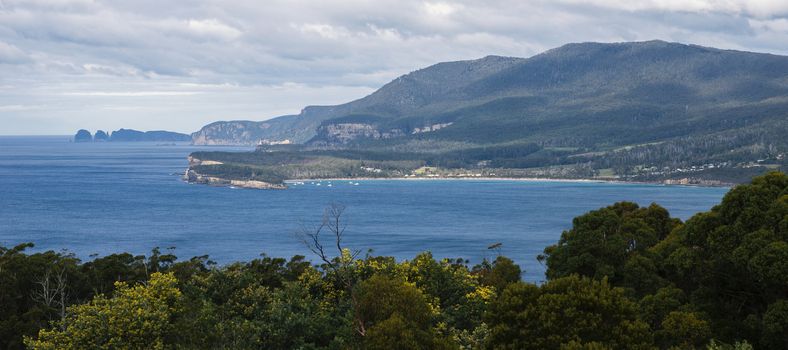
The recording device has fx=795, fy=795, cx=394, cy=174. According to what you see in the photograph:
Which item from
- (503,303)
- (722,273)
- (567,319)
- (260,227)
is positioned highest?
(722,273)

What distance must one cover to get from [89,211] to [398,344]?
160 metres

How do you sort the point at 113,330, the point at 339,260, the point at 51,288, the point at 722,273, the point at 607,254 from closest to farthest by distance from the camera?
the point at 113,330 < the point at 722,273 < the point at 607,254 < the point at 51,288 < the point at 339,260

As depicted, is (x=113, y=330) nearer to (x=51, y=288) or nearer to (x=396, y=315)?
(x=396, y=315)

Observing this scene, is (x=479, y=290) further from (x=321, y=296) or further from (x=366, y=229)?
(x=366, y=229)

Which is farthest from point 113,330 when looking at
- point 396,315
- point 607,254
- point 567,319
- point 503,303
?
point 607,254

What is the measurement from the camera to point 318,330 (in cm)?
3875

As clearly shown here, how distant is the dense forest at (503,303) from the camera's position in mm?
30672

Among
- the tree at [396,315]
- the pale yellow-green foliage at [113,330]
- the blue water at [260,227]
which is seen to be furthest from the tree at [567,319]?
the blue water at [260,227]

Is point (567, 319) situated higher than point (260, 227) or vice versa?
point (567, 319)

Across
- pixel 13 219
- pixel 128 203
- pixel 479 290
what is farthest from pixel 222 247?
pixel 479 290

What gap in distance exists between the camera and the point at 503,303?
3164 centimetres

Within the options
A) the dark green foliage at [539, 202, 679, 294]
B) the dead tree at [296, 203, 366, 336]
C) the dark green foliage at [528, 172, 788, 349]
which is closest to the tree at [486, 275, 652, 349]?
the dark green foliage at [528, 172, 788, 349]

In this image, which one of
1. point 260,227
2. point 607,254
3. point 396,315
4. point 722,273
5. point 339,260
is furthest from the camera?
point 260,227

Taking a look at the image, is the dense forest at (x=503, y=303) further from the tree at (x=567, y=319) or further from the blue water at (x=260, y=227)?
the blue water at (x=260, y=227)
